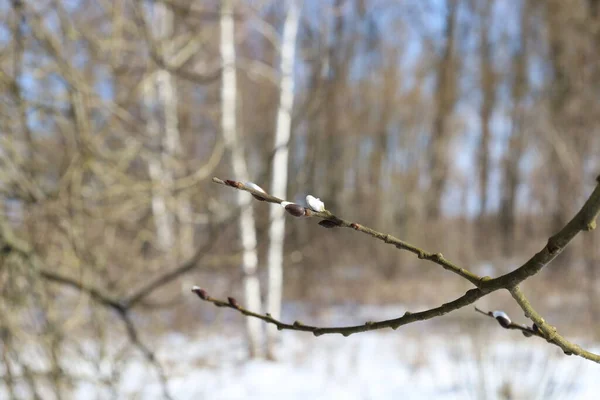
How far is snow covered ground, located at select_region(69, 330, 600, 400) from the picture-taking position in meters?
3.29

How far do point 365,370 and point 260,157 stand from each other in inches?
168

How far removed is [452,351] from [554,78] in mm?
7309

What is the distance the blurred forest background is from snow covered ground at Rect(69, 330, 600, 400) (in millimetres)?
511

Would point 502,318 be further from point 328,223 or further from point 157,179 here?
point 157,179

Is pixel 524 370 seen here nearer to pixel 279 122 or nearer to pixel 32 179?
pixel 32 179

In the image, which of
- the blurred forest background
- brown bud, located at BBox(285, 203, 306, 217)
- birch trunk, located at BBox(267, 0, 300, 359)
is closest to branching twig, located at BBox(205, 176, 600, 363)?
brown bud, located at BBox(285, 203, 306, 217)

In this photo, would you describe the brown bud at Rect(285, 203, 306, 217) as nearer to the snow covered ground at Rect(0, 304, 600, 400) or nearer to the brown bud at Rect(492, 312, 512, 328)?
the brown bud at Rect(492, 312, 512, 328)

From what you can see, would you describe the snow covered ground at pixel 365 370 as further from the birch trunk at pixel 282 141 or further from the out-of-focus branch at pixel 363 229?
the out-of-focus branch at pixel 363 229

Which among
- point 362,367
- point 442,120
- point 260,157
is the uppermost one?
point 442,120

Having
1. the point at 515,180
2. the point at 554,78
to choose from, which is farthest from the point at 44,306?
the point at 515,180

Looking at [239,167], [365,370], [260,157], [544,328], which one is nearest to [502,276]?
[544,328]

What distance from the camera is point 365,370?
17.9 feet

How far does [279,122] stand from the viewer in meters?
5.75

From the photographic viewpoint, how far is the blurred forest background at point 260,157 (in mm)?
2088
